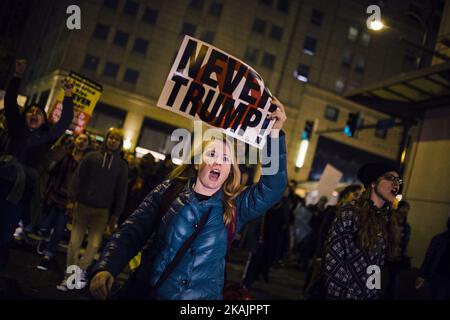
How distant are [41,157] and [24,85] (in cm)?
5435

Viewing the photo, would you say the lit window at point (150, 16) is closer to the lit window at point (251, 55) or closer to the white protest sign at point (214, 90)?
the lit window at point (251, 55)

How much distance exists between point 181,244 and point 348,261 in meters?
1.50

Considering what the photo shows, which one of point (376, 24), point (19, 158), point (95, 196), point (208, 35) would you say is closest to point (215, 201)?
point (19, 158)

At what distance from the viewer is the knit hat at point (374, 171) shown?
3918 millimetres

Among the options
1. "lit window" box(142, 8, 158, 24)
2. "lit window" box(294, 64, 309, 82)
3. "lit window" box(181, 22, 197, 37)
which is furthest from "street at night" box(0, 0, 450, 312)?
"lit window" box(142, 8, 158, 24)

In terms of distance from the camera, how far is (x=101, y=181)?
20.9 ft

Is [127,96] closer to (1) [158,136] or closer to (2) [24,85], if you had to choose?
(1) [158,136]

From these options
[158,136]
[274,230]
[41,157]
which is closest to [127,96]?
[158,136]

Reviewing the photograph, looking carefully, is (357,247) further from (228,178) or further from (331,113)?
(331,113)

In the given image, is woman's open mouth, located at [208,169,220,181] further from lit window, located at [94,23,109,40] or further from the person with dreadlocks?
lit window, located at [94,23,109,40]

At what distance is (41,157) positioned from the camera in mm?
5121
